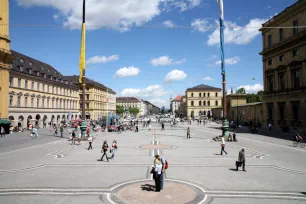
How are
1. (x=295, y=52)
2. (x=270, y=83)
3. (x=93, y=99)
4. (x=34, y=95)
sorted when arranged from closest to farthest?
(x=295, y=52) → (x=270, y=83) → (x=34, y=95) → (x=93, y=99)

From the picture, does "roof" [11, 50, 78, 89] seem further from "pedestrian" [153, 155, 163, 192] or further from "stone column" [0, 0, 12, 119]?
"pedestrian" [153, 155, 163, 192]

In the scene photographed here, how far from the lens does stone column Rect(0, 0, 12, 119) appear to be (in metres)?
39.8

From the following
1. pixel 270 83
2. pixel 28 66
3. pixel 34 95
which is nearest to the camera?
pixel 270 83

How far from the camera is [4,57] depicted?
4025 centimetres

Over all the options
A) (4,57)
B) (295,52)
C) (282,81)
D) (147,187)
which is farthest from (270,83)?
(4,57)

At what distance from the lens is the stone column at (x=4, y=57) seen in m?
39.8

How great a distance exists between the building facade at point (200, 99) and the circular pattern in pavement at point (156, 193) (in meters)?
106

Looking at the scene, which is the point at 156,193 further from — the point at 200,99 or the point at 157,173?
the point at 200,99

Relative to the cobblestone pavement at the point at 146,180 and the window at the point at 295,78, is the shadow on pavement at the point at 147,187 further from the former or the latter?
the window at the point at 295,78

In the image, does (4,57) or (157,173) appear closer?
(157,173)

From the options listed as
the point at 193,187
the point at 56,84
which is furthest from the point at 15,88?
the point at 193,187

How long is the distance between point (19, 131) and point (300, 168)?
45.8 m

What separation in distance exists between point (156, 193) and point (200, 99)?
10856 centimetres

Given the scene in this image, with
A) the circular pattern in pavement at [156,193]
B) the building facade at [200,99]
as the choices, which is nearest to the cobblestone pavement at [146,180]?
the circular pattern in pavement at [156,193]
